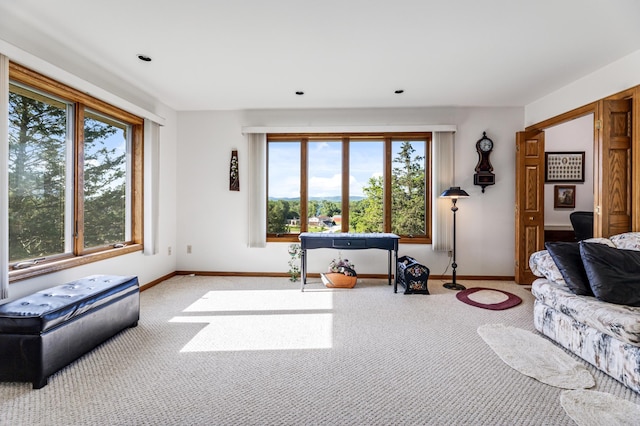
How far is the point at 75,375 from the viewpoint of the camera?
1.88 meters

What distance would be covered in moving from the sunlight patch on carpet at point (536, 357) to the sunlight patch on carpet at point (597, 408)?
0.09m

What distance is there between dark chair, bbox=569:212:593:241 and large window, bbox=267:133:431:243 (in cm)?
211

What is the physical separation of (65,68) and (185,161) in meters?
1.90

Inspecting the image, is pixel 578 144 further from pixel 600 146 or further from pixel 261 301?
pixel 261 301

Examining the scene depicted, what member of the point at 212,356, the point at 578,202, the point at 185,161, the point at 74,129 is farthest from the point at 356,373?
the point at 578,202

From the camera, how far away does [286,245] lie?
14.4 feet

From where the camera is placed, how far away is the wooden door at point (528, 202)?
13.1 feet

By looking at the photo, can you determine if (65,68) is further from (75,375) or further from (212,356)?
(212,356)

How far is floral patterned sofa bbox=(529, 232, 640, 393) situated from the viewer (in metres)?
1.78

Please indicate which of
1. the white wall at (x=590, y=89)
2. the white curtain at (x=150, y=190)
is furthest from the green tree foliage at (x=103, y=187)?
the white wall at (x=590, y=89)

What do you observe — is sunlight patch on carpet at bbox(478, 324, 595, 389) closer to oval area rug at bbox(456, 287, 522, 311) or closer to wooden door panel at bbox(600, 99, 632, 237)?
oval area rug at bbox(456, 287, 522, 311)

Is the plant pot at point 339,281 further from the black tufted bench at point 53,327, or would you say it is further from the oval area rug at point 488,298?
the black tufted bench at point 53,327

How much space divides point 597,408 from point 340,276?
8.42 ft

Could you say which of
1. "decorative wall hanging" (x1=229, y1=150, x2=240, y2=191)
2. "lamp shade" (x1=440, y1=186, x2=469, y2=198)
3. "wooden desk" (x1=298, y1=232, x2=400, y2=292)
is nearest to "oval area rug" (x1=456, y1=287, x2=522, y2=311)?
"wooden desk" (x1=298, y1=232, x2=400, y2=292)
